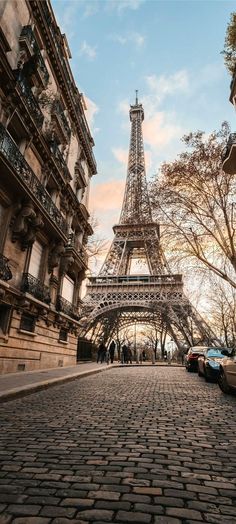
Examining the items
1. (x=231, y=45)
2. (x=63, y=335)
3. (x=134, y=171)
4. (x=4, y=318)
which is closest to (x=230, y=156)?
(x=231, y=45)

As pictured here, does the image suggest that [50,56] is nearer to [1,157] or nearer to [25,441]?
[1,157]

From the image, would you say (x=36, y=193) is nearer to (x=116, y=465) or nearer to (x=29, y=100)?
(x=29, y=100)

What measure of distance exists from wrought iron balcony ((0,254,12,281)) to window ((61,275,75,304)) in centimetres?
731

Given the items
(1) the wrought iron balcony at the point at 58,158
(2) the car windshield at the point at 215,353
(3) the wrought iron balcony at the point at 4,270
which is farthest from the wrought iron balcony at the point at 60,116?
(2) the car windshield at the point at 215,353

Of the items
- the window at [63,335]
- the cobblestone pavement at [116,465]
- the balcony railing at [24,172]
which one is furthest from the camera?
the window at [63,335]

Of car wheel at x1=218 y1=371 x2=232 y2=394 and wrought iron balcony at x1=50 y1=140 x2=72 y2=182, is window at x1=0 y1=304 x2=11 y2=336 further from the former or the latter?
wrought iron balcony at x1=50 y1=140 x2=72 y2=182

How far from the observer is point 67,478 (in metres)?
2.88

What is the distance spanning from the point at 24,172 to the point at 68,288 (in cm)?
878

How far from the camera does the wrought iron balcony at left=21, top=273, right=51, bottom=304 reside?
12527 millimetres

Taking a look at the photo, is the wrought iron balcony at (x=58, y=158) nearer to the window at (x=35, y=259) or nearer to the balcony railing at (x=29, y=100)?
the balcony railing at (x=29, y=100)

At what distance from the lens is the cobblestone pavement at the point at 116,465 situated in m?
2.27

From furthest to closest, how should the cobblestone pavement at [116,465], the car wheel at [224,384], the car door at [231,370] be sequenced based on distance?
the car wheel at [224,384]
the car door at [231,370]
the cobblestone pavement at [116,465]

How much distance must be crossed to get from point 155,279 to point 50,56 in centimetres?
2769

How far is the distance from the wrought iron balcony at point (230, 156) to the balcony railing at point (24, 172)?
24.8ft
